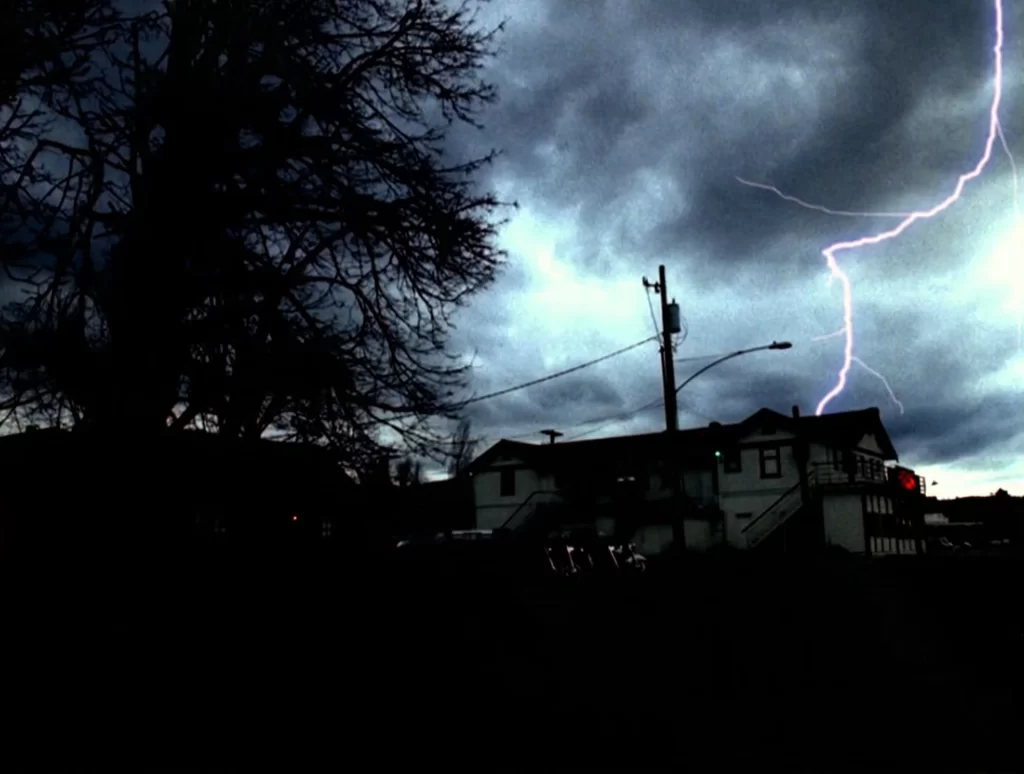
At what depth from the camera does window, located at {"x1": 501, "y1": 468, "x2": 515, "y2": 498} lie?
56987mm

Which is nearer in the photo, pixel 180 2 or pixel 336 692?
pixel 336 692

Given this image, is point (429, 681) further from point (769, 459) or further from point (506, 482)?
point (506, 482)

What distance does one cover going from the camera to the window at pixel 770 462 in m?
49.0

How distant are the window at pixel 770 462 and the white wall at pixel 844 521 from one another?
302 cm

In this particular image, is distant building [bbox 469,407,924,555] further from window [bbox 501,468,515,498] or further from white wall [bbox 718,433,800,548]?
window [bbox 501,468,515,498]

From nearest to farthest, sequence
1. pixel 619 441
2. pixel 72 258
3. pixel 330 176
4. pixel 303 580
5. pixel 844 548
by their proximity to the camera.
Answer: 1. pixel 303 580
2. pixel 72 258
3. pixel 330 176
4. pixel 844 548
5. pixel 619 441

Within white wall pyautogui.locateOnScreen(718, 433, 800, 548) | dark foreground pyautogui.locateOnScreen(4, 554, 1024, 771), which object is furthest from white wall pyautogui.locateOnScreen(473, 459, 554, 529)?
dark foreground pyautogui.locateOnScreen(4, 554, 1024, 771)

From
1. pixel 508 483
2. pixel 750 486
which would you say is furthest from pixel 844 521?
pixel 508 483

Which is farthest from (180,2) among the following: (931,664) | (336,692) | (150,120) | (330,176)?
(931,664)

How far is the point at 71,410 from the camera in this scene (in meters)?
9.32

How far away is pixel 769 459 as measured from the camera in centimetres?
4944

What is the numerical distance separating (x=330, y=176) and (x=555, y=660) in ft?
21.7

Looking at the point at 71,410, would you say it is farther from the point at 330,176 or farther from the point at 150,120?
the point at 330,176

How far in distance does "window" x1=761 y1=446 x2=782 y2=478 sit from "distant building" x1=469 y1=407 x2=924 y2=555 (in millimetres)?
58
